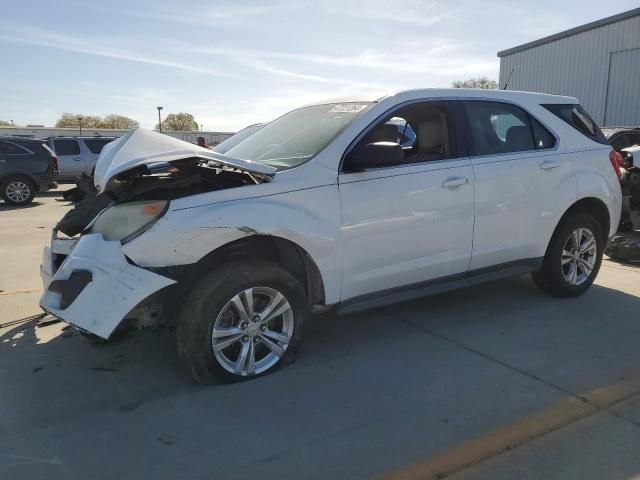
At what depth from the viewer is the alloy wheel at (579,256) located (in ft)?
16.5

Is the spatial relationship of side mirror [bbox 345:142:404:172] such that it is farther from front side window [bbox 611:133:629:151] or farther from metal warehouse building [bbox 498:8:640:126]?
metal warehouse building [bbox 498:8:640:126]

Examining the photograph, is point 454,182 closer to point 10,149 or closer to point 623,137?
point 623,137

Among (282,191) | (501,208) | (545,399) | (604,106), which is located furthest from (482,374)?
(604,106)

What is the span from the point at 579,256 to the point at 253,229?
344cm

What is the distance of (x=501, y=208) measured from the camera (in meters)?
A: 4.40

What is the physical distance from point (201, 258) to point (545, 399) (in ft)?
7.34

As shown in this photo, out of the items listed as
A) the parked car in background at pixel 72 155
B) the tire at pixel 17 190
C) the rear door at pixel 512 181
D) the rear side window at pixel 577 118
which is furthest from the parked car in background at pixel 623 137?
the parked car in background at pixel 72 155

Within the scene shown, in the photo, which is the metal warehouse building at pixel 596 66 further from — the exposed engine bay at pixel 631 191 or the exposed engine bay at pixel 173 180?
the exposed engine bay at pixel 173 180

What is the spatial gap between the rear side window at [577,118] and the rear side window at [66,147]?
1690 centimetres

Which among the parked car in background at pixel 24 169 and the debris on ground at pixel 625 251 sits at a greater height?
the parked car in background at pixel 24 169

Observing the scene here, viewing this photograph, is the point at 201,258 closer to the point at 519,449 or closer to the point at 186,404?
the point at 186,404

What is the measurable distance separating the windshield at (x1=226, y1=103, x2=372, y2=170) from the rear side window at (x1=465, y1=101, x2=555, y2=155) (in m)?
1.02

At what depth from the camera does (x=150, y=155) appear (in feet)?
10.7

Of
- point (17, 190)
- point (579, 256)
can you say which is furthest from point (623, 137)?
point (17, 190)
